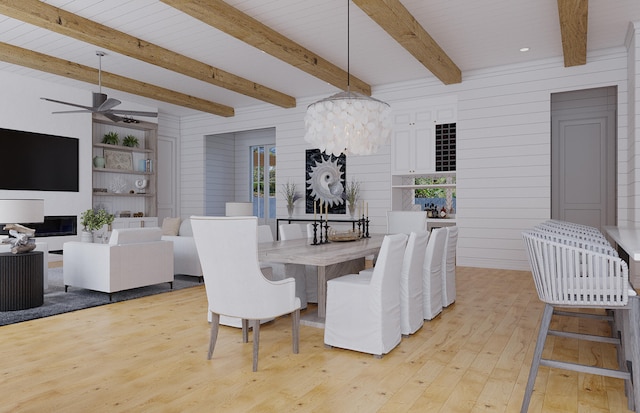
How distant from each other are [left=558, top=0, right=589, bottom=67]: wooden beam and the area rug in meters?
4.98

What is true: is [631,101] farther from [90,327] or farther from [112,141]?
[112,141]

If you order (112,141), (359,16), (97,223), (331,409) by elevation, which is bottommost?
(331,409)

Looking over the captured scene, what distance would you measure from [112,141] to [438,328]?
7243mm

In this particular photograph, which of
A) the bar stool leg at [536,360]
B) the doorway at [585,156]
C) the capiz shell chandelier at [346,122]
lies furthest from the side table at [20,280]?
the doorway at [585,156]

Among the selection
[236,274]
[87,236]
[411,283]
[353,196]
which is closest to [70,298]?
[87,236]

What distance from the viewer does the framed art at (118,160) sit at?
845 cm

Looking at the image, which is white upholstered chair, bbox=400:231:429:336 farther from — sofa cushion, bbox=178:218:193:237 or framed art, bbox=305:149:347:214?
framed art, bbox=305:149:347:214

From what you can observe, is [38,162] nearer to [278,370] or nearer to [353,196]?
[353,196]

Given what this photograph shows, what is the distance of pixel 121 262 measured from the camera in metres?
4.45

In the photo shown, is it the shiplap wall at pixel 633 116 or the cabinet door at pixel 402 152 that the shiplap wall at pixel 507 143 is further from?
the cabinet door at pixel 402 152

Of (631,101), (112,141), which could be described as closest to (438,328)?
(631,101)

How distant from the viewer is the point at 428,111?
7.05m

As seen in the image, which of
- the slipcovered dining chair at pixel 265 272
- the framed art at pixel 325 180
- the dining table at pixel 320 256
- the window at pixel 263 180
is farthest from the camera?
the window at pixel 263 180

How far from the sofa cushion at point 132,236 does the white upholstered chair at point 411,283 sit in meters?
2.85
